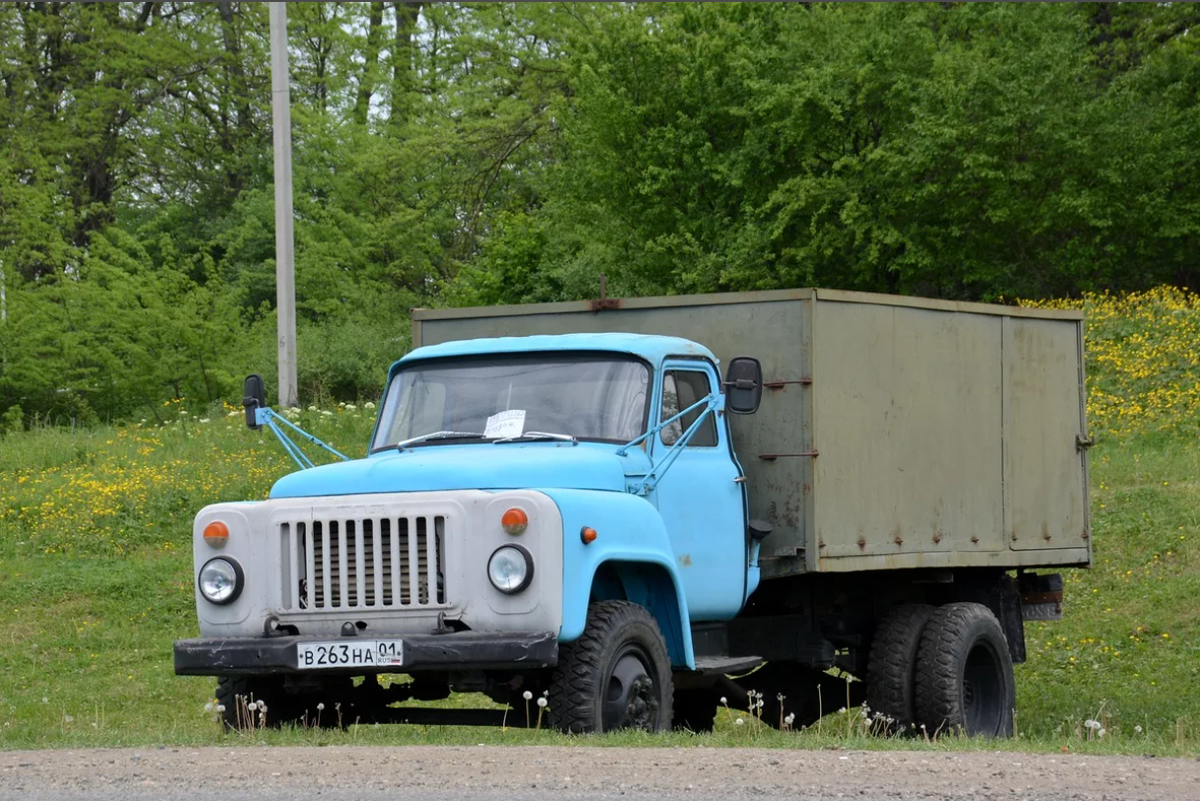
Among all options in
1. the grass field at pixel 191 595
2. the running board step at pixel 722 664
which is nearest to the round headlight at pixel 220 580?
the grass field at pixel 191 595

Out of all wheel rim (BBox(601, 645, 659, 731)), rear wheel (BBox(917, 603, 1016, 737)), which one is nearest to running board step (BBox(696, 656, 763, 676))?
wheel rim (BBox(601, 645, 659, 731))

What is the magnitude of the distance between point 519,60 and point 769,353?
3881 cm

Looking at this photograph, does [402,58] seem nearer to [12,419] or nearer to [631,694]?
[12,419]

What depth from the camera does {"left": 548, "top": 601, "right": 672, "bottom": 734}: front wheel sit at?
8141 millimetres

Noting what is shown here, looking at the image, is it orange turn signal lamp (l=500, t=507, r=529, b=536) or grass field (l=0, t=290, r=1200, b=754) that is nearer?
orange turn signal lamp (l=500, t=507, r=529, b=536)

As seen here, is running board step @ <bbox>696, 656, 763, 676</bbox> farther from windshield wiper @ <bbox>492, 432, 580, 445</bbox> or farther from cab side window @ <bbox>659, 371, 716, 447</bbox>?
windshield wiper @ <bbox>492, 432, 580, 445</bbox>

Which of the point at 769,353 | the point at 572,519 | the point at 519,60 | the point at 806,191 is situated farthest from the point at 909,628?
the point at 519,60

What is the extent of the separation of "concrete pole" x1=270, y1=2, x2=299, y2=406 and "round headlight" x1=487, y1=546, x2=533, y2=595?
60.8 feet

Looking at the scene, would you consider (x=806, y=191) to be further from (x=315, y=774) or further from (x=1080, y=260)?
(x=315, y=774)

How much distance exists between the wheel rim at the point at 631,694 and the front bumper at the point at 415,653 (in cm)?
50

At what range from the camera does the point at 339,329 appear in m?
35.5

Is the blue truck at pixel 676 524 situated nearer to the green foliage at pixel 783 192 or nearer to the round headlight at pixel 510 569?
the round headlight at pixel 510 569

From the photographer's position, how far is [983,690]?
12.0 metres

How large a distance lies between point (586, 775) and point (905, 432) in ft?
15.9
